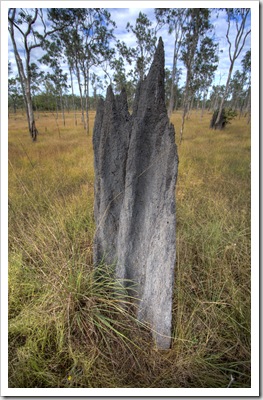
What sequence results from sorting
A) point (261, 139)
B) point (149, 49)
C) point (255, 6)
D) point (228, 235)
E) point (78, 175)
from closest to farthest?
point (255, 6), point (261, 139), point (228, 235), point (78, 175), point (149, 49)

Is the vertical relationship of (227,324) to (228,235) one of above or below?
below

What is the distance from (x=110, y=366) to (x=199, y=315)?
2.28 ft

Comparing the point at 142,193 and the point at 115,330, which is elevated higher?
the point at 142,193

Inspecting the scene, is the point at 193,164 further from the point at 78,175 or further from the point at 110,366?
the point at 110,366

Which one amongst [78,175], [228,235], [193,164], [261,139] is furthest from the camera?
[193,164]

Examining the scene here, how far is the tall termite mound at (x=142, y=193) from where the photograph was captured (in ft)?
3.69

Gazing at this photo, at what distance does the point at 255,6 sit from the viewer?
1.30m

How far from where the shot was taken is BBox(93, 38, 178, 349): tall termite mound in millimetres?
1126

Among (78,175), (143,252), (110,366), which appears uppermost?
(78,175)

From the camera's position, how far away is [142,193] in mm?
1293

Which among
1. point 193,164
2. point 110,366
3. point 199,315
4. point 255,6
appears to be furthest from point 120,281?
point 193,164

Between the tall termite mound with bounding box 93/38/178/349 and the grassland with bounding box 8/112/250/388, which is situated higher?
the tall termite mound with bounding box 93/38/178/349

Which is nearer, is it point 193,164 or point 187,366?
point 187,366

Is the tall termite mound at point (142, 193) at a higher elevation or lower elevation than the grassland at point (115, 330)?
higher
